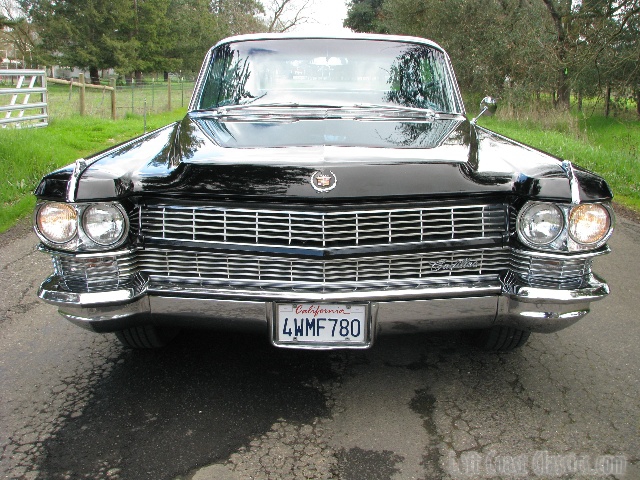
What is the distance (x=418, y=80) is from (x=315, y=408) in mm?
2214

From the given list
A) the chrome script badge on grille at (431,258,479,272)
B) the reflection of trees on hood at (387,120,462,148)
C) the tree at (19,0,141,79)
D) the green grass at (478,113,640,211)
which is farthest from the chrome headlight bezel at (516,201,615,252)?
the tree at (19,0,141,79)

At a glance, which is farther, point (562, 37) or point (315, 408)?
point (562, 37)

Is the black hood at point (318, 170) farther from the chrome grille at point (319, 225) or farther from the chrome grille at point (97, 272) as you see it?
the chrome grille at point (97, 272)

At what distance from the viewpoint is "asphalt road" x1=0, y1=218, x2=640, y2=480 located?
7.80 feet

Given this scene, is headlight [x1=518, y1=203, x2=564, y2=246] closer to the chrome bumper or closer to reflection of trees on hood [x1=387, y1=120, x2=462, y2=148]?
the chrome bumper

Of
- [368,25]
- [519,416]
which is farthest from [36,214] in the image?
[368,25]

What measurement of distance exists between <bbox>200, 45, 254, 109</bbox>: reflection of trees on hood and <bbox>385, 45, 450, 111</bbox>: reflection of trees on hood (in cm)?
92

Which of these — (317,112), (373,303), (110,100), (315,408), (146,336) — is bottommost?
(315,408)

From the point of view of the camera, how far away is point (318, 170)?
2.48 m

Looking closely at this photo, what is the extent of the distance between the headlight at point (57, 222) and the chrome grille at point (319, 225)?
0.97ft

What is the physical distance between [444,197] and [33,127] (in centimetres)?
1107

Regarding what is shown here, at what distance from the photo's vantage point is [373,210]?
2523mm

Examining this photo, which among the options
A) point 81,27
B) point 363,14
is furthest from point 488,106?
point 81,27

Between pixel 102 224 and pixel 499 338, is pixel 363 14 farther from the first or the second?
pixel 102 224
